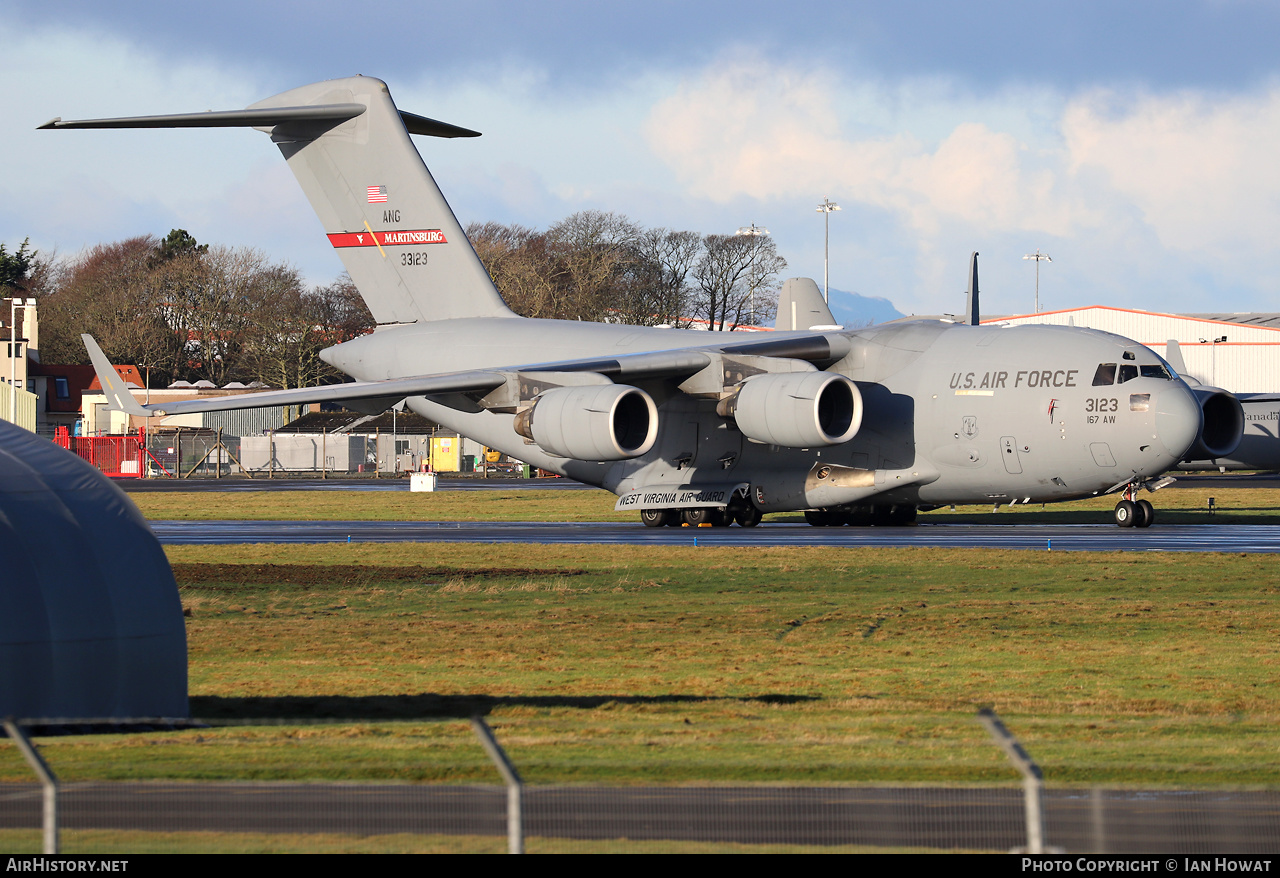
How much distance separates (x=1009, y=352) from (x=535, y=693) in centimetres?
1766

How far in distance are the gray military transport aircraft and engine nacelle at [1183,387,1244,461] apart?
0.19 ft

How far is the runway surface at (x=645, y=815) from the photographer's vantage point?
6172 millimetres

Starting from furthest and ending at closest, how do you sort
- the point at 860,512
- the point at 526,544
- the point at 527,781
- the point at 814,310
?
1. the point at 814,310
2. the point at 860,512
3. the point at 526,544
4. the point at 527,781

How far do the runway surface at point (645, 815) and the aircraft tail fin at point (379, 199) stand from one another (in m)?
26.7

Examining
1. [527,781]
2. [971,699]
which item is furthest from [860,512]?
[527,781]

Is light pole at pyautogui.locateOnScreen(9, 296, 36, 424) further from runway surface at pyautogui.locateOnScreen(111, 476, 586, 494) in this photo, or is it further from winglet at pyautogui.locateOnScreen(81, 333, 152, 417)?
winglet at pyautogui.locateOnScreen(81, 333, 152, 417)

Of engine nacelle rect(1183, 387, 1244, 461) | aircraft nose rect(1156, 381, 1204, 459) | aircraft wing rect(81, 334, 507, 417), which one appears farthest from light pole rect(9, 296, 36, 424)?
engine nacelle rect(1183, 387, 1244, 461)

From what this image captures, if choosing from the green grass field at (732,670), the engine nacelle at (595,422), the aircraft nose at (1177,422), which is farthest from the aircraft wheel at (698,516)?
the aircraft nose at (1177,422)

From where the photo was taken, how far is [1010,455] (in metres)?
26.8

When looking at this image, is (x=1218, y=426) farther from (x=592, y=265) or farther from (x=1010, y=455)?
(x=592, y=265)

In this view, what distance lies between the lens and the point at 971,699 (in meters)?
11.4

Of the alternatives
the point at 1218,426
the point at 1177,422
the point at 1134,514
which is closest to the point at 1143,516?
the point at 1134,514

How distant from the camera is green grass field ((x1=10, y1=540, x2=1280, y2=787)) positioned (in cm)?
873
